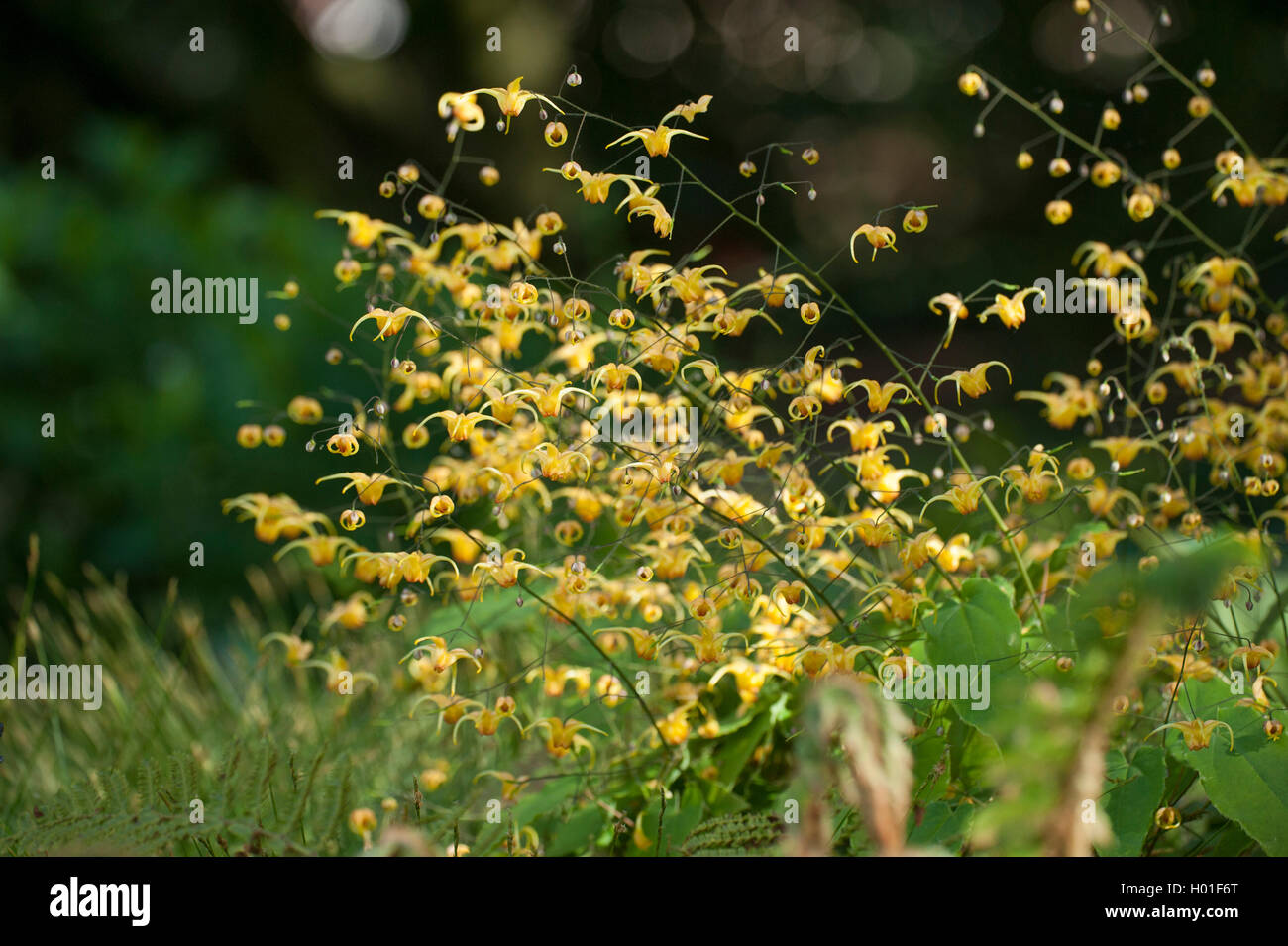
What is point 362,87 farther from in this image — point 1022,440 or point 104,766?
point 104,766

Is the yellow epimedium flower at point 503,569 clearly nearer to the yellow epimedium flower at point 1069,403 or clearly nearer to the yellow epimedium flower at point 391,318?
the yellow epimedium flower at point 391,318

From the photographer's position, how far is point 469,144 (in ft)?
18.1

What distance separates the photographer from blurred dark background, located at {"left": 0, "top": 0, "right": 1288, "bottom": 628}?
389cm

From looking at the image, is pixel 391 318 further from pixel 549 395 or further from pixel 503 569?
pixel 503 569

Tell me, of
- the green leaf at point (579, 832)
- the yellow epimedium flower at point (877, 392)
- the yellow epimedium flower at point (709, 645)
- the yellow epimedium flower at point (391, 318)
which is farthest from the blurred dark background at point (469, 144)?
the yellow epimedium flower at point (877, 392)

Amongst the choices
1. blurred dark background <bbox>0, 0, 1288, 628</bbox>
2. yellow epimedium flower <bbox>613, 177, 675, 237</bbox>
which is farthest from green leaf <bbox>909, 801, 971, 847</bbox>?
blurred dark background <bbox>0, 0, 1288, 628</bbox>

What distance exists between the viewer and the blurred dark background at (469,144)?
12.8 feet

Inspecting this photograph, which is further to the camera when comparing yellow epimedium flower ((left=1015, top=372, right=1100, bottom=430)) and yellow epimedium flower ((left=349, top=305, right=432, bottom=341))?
yellow epimedium flower ((left=1015, top=372, right=1100, bottom=430))

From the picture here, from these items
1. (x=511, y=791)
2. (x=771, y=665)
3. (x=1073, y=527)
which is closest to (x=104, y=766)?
(x=511, y=791)

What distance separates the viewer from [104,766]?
1.99 meters

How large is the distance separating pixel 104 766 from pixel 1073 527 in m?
1.65

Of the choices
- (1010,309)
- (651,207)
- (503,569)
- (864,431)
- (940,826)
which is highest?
(651,207)

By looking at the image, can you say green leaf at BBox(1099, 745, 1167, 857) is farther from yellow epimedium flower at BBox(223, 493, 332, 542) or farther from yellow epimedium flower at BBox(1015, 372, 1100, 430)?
yellow epimedium flower at BBox(223, 493, 332, 542)

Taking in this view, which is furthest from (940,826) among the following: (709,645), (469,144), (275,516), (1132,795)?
(469,144)
